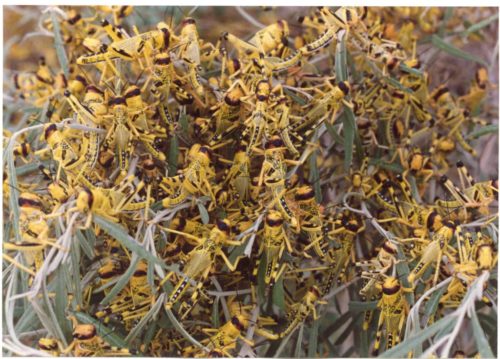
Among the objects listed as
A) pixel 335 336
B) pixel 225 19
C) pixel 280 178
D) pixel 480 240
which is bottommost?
pixel 335 336

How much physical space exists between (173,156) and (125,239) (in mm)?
331

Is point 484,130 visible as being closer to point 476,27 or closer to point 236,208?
point 476,27

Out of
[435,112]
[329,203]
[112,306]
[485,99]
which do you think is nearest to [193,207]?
[112,306]

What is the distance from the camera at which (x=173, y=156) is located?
1409 millimetres

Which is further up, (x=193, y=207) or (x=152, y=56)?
(x=152, y=56)

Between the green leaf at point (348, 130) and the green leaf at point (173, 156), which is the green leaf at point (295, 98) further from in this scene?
the green leaf at point (173, 156)

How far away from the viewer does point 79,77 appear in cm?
149

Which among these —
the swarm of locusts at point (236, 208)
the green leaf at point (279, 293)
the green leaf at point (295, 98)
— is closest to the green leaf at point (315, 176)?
the swarm of locusts at point (236, 208)

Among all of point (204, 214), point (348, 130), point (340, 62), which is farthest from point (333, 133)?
point (204, 214)

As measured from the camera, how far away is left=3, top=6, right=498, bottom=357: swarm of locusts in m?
1.21

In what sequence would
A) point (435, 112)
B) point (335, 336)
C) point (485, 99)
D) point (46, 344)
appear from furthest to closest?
point (485, 99), point (435, 112), point (335, 336), point (46, 344)

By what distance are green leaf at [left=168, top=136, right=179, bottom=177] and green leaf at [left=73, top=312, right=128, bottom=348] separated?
14.7 inches

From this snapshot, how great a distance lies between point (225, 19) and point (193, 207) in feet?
3.58

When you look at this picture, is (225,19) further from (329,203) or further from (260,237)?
(260,237)
